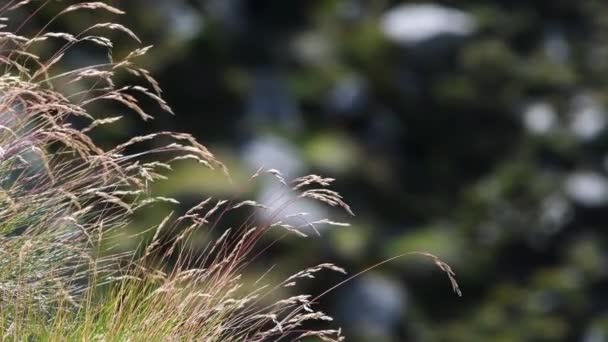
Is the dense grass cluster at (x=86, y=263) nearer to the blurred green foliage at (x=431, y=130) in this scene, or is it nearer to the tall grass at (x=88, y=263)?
the tall grass at (x=88, y=263)

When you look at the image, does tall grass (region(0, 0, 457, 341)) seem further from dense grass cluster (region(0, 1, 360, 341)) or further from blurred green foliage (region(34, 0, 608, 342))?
blurred green foliage (region(34, 0, 608, 342))

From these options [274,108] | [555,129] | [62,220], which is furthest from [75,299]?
[555,129]

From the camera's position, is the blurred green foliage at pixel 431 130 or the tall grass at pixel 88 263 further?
the blurred green foliage at pixel 431 130

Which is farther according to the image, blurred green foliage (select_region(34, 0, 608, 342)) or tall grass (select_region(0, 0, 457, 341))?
blurred green foliage (select_region(34, 0, 608, 342))

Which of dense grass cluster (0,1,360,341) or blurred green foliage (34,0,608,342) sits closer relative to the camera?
dense grass cluster (0,1,360,341)

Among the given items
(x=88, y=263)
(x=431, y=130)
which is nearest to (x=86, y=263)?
(x=88, y=263)

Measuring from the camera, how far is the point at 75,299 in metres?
3.47

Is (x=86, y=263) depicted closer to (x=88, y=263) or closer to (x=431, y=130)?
(x=88, y=263)

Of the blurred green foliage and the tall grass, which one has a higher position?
the tall grass

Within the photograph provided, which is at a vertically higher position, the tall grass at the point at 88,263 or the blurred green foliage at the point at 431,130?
the tall grass at the point at 88,263

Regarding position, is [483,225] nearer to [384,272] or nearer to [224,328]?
[384,272]

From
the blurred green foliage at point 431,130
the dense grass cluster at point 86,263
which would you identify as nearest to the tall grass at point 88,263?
the dense grass cluster at point 86,263

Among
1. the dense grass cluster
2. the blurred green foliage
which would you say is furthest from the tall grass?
the blurred green foliage

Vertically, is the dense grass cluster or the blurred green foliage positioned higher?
the dense grass cluster
